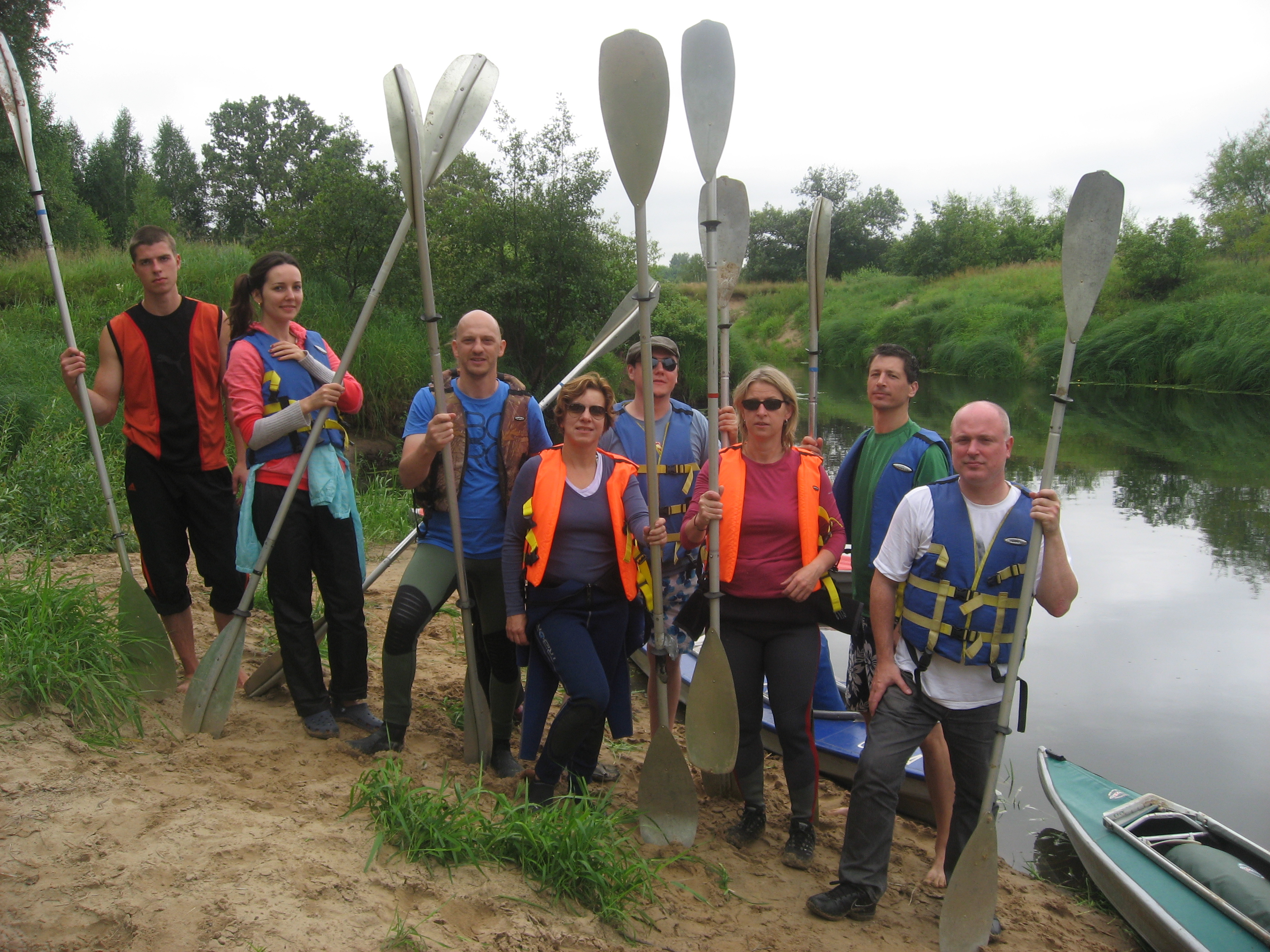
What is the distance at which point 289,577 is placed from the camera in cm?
322

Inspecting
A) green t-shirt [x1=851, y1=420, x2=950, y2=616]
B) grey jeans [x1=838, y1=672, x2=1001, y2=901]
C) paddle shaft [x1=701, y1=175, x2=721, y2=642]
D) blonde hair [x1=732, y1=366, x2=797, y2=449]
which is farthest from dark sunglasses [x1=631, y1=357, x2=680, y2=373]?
grey jeans [x1=838, y1=672, x2=1001, y2=901]

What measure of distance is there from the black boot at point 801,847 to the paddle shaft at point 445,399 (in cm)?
119

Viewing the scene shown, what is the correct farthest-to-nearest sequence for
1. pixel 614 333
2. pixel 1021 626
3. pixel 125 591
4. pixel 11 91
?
1. pixel 614 333
2. pixel 11 91
3. pixel 125 591
4. pixel 1021 626

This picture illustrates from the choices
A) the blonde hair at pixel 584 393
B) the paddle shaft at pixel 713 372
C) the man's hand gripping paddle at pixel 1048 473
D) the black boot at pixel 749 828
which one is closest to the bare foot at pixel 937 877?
the man's hand gripping paddle at pixel 1048 473

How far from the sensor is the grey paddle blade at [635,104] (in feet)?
9.95

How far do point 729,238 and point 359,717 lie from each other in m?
2.53

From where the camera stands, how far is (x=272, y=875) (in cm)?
237

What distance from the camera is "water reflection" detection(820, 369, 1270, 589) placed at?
12789 millimetres

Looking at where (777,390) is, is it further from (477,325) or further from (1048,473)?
(477,325)

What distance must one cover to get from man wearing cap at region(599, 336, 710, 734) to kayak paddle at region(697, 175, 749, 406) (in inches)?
9.2

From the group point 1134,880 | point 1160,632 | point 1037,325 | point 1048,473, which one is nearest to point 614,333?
point 1048,473

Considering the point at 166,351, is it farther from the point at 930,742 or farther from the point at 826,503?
the point at 930,742

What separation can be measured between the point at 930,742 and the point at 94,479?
235 inches

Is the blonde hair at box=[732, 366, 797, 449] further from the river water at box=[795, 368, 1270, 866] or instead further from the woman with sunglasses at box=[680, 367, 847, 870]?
the river water at box=[795, 368, 1270, 866]
